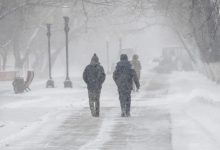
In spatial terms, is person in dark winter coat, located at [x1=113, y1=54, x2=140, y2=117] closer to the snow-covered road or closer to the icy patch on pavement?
the snow-covered road

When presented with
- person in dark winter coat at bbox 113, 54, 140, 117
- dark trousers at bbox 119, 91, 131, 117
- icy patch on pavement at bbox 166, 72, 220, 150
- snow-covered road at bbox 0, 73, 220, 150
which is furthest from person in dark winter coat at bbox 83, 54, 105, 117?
icy patch on pavement at bbox 166, 72, 220, 150

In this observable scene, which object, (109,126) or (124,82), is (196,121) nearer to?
(109,126)

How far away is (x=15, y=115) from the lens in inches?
725

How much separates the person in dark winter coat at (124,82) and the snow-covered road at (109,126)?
376 millimetres

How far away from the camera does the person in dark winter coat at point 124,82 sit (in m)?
17.9

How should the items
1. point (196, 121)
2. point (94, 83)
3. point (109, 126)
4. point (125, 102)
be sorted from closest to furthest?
point (109, 126) < point (196, 121) < point (125, 102) < point (94, 83)

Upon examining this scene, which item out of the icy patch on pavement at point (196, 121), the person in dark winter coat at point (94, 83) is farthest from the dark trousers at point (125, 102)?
the icy patch on pavement at point (196, 121)

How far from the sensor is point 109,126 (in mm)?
15672

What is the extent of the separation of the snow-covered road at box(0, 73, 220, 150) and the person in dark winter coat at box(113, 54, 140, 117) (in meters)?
0.38

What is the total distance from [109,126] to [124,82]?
2.58 meters

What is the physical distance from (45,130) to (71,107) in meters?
6.36

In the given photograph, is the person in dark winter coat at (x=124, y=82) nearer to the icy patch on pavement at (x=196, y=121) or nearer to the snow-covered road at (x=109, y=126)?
the snow-covered road at (x=109, y=126)

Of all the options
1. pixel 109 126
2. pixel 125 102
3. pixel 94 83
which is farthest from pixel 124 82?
pixel 109 126

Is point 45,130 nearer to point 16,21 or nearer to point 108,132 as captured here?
point 108,132
